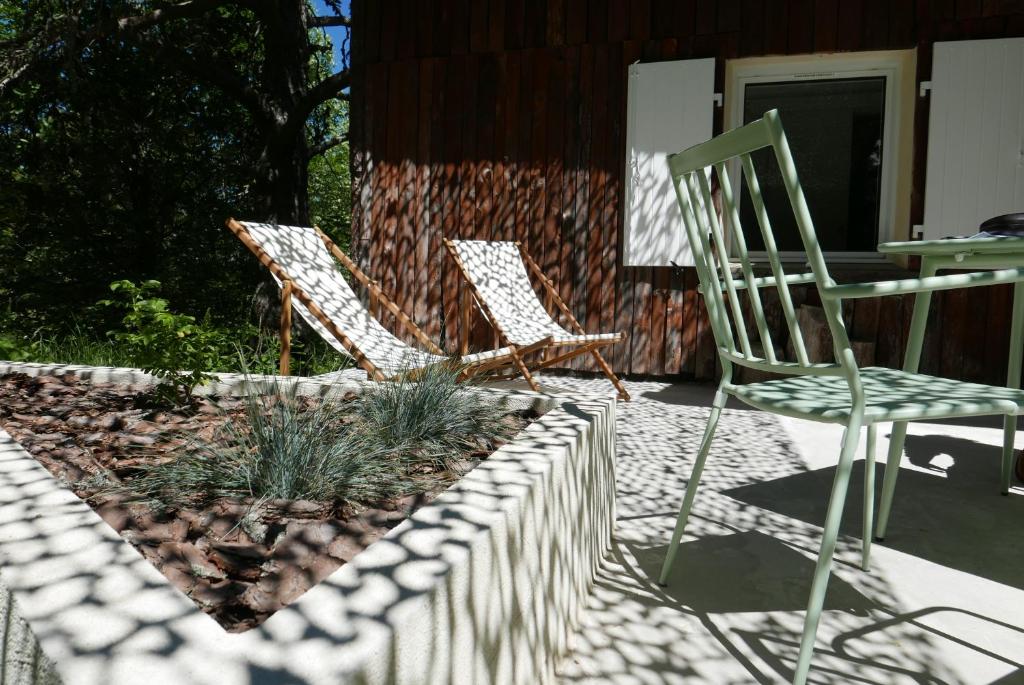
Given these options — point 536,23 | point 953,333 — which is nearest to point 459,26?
point 536,23

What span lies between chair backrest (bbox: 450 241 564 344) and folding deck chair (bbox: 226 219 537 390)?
1.23 ft

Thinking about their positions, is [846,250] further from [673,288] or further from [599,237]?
[599,237]

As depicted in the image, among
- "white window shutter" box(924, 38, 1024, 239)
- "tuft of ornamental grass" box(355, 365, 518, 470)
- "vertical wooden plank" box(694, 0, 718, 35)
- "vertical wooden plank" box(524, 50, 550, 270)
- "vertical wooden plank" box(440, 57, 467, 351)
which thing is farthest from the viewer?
"vertical wooden plank" box(440, 57, 467, 351)

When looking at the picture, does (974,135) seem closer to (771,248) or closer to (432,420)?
(771,248)

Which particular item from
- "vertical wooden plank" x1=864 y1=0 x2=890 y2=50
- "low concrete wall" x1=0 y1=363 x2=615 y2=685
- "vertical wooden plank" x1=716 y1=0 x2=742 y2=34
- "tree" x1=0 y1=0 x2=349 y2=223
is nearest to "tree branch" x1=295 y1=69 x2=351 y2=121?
"tree" x1=0 y1=0 x2=349 y2=223

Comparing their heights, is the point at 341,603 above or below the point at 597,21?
below

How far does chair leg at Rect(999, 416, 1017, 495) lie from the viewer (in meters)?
2.44

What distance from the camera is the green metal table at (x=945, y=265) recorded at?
1.74 metres

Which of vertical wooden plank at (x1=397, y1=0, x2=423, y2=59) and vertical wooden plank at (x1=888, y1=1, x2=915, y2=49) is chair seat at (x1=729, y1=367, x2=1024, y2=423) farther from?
vertical wooden plank at (x1=397, y1=0, x2=423, y2=59)

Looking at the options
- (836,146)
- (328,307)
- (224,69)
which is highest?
(224,69)

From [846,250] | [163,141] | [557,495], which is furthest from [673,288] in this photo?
[163,141]

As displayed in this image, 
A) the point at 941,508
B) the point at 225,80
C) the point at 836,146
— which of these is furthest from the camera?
the point at 225,80

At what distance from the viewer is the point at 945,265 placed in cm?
202

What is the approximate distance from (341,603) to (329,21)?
8216 mm
